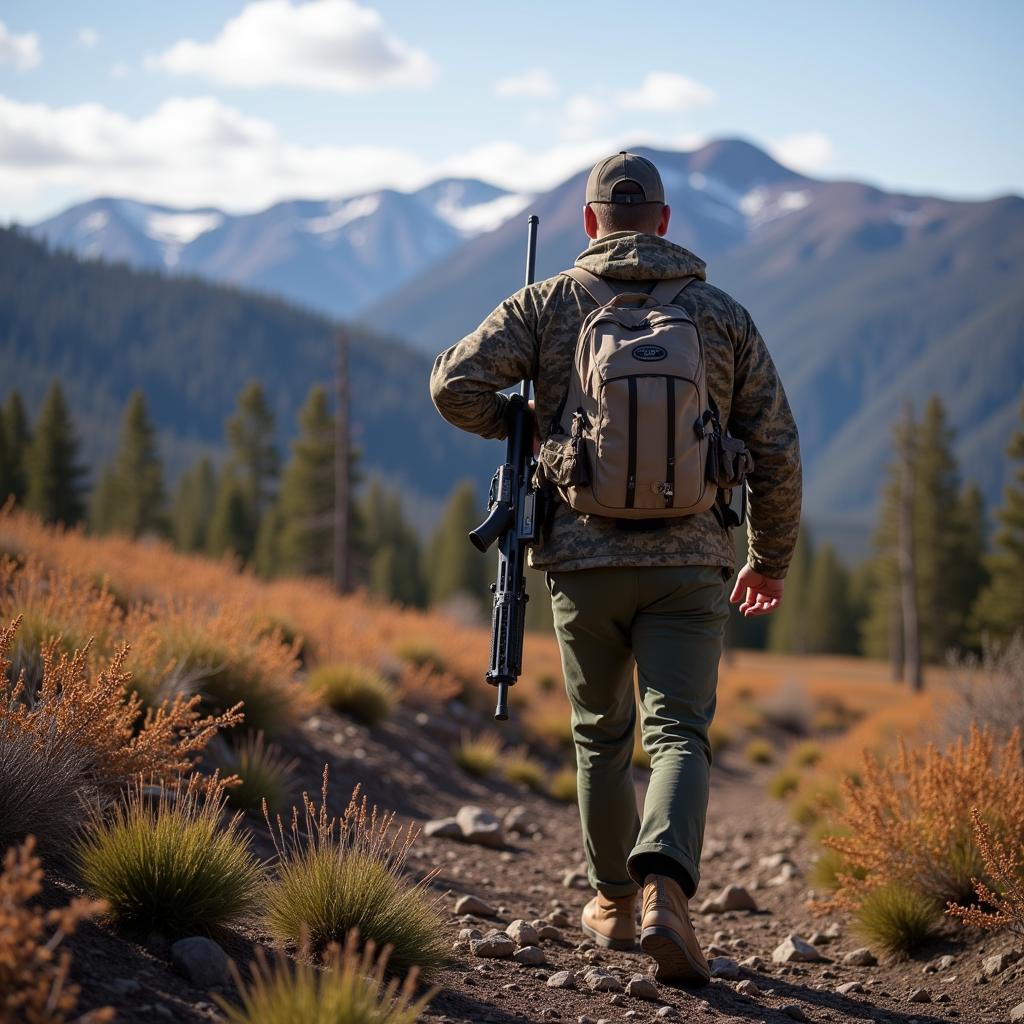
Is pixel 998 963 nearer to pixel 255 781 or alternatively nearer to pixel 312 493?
pixel 255 781

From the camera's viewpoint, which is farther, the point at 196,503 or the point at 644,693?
the point at 196,503

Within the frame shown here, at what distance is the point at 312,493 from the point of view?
1747 inches

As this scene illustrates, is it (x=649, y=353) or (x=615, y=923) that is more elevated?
(x=649, y=353)

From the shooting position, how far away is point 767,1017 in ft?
12.7

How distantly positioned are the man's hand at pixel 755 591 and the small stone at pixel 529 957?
4.94 feet

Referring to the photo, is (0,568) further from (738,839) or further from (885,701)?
(885,701)

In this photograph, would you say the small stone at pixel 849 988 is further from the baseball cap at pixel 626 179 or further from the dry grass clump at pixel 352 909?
the baseball cap at pixel 626 179

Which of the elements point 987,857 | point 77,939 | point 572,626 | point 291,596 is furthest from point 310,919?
point 291,596

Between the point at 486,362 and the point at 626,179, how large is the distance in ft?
2.81

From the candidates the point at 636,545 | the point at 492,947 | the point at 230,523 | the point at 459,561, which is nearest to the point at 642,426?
the point at 636,545

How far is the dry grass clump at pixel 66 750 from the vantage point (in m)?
3.82

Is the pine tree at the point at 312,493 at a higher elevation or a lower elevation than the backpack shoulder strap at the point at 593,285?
higher

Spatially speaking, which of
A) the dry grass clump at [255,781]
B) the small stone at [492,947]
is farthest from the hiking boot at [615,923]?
the dry grass clump at [255,781]

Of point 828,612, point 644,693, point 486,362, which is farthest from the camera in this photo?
point 828,612
